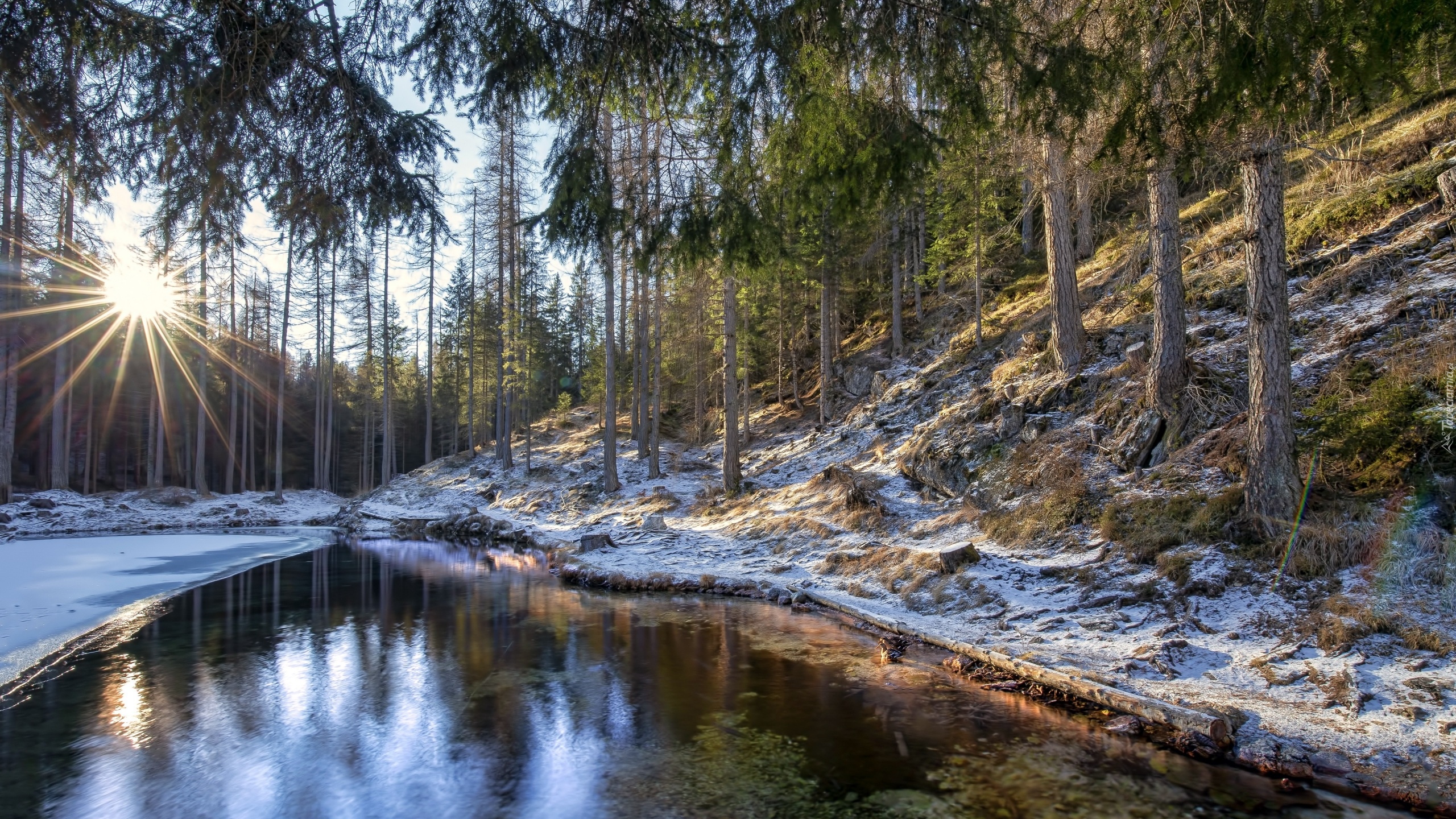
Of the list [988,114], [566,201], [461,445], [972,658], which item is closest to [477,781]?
[566,201]

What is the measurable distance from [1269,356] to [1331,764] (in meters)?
4.63

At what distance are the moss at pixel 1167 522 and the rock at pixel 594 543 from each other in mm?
11354

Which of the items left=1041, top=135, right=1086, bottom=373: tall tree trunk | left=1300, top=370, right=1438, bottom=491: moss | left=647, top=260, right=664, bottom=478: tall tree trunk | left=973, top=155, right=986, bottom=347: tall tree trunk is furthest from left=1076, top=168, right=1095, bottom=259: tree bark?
left=1300, top=370, right=1438, bottom=491: moss

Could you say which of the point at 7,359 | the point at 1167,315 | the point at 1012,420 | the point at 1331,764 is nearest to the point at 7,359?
the point at 7,359

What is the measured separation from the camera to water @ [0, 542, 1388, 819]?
517 cm

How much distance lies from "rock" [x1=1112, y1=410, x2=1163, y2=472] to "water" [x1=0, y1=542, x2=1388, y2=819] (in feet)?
17.0

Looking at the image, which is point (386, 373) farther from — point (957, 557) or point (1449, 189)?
point (1449, 189)

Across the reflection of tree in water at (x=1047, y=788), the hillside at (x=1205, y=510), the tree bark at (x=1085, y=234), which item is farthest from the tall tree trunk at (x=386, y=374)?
the reflection of tree in water at (x=1047, y=788)

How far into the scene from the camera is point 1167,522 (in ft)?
30.1

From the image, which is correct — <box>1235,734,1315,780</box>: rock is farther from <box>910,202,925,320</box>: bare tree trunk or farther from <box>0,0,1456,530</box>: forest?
<box>910,202,925,320</box>: bare tree trunk

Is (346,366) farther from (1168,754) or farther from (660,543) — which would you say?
(1168,754)

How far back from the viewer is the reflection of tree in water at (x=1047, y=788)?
4855 millimetres

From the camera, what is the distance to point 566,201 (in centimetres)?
601

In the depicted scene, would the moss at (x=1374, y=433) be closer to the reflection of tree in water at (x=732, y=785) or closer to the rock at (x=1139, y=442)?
the rock at (x=1139, y=442)
